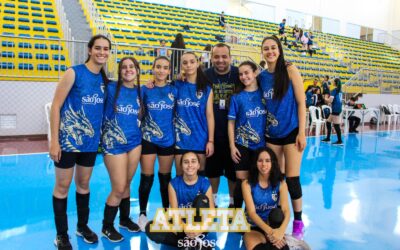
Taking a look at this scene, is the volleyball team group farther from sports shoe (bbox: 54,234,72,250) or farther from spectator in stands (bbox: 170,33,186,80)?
spectator in stands (bbox: 170,33,186,80)

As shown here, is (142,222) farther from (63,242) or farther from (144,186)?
(63,242)

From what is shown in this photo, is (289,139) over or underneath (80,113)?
underneath

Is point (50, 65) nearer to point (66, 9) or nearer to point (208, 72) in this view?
point (66, 9)

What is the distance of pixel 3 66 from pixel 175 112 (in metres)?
6.58

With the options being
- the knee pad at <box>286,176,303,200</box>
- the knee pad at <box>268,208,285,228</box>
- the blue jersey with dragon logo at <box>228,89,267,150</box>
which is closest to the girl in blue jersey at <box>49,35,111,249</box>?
the blue jersey with dragon logo at <box>228,89,267,150</box>

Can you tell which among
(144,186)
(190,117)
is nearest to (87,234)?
(144,186)

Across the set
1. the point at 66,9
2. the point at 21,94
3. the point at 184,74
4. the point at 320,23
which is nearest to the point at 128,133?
the point at 184,74

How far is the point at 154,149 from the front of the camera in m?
2.87

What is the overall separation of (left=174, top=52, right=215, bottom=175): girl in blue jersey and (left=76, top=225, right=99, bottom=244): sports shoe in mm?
860

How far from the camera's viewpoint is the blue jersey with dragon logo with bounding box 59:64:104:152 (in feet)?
8.10

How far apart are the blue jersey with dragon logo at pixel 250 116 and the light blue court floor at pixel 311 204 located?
883 millimetres

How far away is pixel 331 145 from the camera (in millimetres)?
8078

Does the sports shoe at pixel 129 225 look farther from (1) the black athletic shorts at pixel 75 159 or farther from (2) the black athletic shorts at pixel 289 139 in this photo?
(2) the black athletic shorts at pixel 289 139

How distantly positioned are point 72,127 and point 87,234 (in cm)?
93
